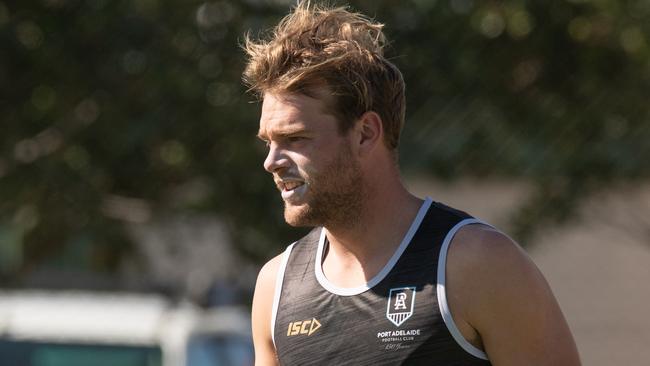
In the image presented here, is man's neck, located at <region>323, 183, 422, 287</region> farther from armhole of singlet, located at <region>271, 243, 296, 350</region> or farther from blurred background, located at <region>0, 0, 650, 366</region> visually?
blurred background, located at <region>0, 0, 650, 366</region>

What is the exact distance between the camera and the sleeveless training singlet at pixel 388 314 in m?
3.00

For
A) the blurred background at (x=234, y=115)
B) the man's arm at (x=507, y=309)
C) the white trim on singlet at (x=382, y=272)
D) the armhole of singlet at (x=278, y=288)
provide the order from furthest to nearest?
the blurred background at (x=234, y=115) → the armhole of singlet at (x=278, y=288) → the white trim on singlet at (x=382, y=272) → the man's arm at (x=507, y=309)

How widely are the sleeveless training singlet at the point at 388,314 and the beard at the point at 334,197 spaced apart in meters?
0.15

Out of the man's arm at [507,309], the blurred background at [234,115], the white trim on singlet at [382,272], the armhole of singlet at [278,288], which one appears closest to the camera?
the man's arm at [507,309]

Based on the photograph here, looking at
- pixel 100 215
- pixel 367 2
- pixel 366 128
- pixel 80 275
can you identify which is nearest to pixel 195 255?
pixel 80 275

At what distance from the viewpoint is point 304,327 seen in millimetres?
3189

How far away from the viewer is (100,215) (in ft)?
30.9

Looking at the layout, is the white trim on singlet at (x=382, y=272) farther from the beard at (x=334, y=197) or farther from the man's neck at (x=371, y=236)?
the beard at (x=334, y=197)

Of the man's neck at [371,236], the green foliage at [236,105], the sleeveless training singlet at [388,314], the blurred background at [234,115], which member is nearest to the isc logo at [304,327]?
the sleeveless training singlet at [388,314]

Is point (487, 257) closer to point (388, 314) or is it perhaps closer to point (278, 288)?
point (388, 314)

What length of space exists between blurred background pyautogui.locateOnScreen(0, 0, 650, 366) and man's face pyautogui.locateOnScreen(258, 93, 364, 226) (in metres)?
4.98

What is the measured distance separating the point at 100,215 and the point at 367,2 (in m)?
2.47

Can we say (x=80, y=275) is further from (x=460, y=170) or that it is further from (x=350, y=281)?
(x=350, y=281)

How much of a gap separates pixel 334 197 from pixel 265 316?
0.41 metres
